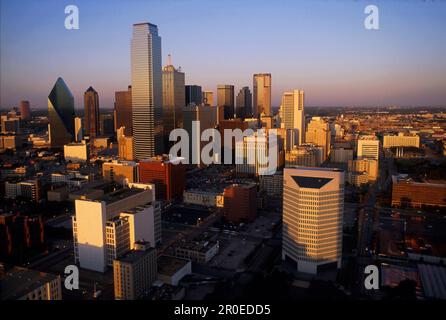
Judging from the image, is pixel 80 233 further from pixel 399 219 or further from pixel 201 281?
pixel 399 219

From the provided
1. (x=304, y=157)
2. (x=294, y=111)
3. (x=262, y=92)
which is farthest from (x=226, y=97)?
(x=304, y=157)

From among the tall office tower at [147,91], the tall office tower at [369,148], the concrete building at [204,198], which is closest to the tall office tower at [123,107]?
the tall office tower at [147,91]

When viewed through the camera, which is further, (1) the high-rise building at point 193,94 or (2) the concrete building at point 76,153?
(1) the high-rise building at point 193,94

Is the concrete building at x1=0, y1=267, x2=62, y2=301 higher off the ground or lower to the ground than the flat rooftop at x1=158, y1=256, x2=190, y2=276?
higher

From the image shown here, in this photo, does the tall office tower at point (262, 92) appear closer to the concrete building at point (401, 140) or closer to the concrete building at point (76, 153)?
the concrete building at point (401, 140)

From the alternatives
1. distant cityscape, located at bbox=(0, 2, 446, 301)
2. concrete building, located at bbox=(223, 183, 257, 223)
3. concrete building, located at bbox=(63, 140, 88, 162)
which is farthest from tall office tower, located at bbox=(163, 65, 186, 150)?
concrete building, located at bbox=(223, 183, 257, 223)

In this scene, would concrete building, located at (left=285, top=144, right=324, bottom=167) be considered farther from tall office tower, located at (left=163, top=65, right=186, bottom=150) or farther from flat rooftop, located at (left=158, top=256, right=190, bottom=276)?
flat rooftop, located at (left=158, top=256, right=190, bottom=276)

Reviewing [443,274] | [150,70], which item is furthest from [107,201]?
[150,70]
